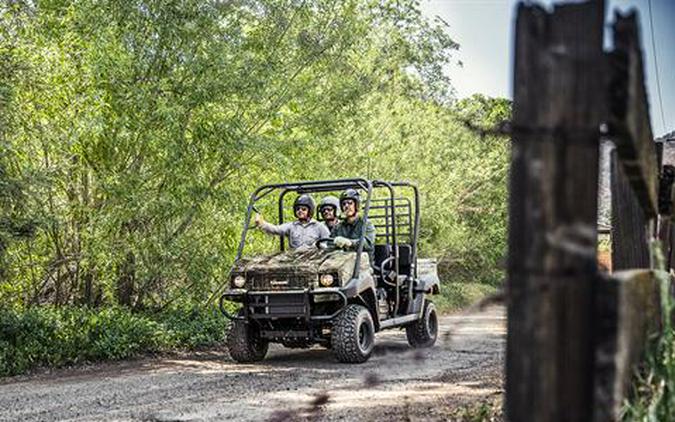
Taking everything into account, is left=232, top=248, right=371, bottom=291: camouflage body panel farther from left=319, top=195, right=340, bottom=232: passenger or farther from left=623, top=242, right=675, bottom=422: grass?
left=623, top=242, right=675, bottom=422: grass

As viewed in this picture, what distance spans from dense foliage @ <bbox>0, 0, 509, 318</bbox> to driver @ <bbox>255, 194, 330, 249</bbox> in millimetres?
1631

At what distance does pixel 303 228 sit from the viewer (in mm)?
11188

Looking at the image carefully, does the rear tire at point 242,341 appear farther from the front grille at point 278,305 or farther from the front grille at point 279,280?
the front grille at point 279,280

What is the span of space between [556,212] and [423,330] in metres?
10.7

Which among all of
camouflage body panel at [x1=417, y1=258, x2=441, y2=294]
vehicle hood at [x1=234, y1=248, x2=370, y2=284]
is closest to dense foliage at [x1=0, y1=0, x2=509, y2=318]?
vehicle hood at [x1=234, y1=248, x2=370, y2=284]

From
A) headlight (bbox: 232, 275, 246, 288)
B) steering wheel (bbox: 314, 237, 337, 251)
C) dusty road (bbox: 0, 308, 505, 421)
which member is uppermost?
steering wheel (bbox: 314, 237, 337, 251)

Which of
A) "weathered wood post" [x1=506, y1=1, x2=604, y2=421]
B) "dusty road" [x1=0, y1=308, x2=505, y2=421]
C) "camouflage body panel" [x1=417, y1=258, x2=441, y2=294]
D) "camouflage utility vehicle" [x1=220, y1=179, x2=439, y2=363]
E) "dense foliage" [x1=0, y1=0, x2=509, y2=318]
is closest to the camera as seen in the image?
"weathered wood post" [x1=506, y1=1, x2=604, y2=421]

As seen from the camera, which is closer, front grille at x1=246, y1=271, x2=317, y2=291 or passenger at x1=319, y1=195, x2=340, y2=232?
front grille at x1=246, y1=271, x2=317, y2=291

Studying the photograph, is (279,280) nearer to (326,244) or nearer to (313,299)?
(313,299)

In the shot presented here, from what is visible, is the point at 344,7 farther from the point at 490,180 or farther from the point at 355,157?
the point at 490,180

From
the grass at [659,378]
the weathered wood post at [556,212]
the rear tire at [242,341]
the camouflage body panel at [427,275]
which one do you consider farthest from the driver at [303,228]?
the weathered wood post at [556,212]

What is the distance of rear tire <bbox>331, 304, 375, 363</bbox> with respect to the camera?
32.1 feet

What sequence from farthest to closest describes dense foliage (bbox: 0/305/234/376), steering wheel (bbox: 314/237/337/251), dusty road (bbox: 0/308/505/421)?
steering wheel (bbox: 314/237/337/251), dense foliage (bbox: 0/305/234/376), dusty road (bbox: 0/308/505/421)

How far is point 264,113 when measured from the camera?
13266mm
